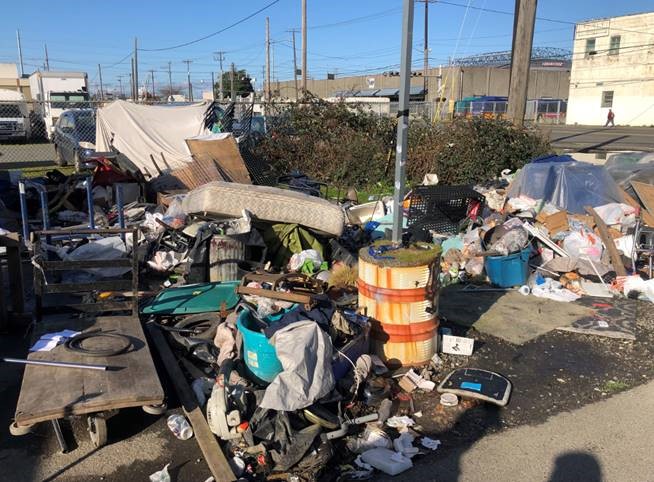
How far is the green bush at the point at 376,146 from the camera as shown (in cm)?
1241

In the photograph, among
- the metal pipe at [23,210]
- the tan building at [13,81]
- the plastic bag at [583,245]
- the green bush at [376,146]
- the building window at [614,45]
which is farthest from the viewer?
the building window at [614,45]

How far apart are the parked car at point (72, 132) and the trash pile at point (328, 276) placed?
20.2 ft

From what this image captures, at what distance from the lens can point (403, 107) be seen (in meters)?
4.93

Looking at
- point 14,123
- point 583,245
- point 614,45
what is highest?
point 614,45

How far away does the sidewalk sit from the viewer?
3400 mm

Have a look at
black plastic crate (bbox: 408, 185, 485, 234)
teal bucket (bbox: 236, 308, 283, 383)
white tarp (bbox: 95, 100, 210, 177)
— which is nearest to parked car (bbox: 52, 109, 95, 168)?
→ white tarp (bbox: 95, 100, 210, 177)

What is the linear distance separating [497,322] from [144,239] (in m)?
4.83

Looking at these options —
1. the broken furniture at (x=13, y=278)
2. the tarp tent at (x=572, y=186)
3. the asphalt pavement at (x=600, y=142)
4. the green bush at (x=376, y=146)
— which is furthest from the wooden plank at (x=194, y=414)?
the asphalt pavement at (x=600, y=142)

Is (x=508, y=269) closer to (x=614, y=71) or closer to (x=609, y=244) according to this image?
Answer: (x=609, y=244)

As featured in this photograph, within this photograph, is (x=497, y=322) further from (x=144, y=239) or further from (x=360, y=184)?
(x=360, y=184)

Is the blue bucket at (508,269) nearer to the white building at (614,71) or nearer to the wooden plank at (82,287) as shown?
the wooden plank at (82,287)

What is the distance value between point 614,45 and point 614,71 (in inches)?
87.1

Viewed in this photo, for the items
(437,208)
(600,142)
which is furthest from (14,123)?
(600,142)

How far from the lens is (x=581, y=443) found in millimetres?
3721
